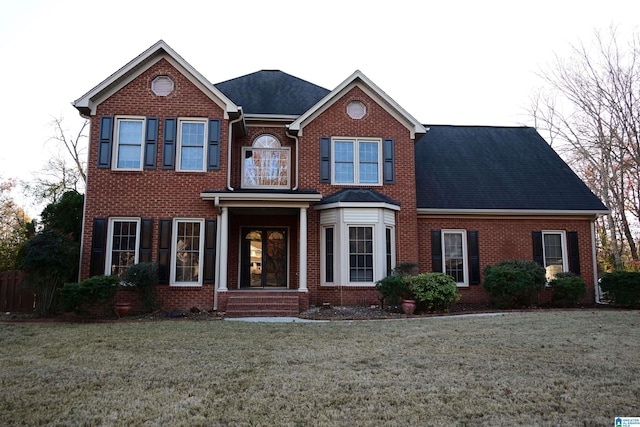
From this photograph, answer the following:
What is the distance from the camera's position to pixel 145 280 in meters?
11.9

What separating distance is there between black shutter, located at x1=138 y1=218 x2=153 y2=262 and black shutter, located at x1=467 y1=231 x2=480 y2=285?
32.3 feet

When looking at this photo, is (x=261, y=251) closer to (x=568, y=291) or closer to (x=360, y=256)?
(x=360, y=256)

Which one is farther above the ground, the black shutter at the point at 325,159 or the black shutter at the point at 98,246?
the black shutter at the point at 325,159

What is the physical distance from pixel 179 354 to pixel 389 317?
19.0 feet

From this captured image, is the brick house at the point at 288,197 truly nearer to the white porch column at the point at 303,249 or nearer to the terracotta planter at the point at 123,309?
the white porch column at the point at 303,249

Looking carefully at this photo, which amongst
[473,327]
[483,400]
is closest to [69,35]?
[473,327]

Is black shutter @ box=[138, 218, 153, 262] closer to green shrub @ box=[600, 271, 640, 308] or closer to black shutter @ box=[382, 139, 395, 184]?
black shutter @ box=[382, 139, 395, 184]

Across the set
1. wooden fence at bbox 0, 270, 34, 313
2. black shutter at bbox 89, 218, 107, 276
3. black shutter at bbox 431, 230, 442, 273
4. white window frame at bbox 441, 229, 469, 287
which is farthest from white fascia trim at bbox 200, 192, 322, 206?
wooden fence at bbox 0, 270, 34, 313

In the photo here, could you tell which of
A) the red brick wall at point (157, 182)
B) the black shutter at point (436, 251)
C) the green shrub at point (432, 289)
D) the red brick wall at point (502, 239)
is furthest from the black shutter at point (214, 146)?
the black shutter at point (436, 251)

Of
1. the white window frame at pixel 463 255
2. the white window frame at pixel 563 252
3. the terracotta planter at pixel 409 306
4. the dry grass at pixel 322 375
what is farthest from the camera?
the white window frame at pixel 563 252

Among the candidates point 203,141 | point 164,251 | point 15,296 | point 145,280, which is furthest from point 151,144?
point 15,296

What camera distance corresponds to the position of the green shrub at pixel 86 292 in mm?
11039

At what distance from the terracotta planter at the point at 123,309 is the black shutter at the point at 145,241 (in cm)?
138

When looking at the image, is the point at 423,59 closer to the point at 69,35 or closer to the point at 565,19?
the point at 565,19
